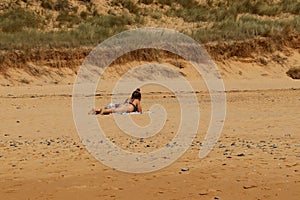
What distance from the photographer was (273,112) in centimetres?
1136

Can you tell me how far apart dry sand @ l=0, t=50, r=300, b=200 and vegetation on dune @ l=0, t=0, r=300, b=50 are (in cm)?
1265

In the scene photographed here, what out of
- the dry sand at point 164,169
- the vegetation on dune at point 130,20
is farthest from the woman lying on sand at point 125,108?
the vegetation on dune at point 130,20

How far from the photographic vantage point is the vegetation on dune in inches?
961

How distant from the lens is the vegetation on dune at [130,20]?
80.1 feet

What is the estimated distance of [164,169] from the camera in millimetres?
6445

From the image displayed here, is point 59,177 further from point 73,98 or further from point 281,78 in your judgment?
point 281,78

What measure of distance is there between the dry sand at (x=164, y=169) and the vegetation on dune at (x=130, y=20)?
1265 centimetres

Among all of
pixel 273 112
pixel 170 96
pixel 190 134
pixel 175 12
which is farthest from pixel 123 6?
pixel 190 134

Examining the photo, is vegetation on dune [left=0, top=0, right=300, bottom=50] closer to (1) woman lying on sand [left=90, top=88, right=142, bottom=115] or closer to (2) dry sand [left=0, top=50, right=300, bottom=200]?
(1) woman lying on sand [left=90, top=88, right=142, bottom=115]

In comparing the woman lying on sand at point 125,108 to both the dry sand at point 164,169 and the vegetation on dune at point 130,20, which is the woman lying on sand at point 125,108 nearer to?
the dry sand at point 164,169

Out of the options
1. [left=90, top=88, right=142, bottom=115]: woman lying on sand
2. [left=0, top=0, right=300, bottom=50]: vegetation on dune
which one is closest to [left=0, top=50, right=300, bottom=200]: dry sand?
[left=90, top=88, right=142, bottom=115]: woman lying on sand

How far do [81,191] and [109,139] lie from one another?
8.42ft

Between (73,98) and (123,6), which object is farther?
(123,6)

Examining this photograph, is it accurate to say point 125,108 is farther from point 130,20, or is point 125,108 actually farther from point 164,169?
point 130,20
